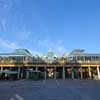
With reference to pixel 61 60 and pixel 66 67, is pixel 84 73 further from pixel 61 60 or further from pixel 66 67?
pixel 61 60

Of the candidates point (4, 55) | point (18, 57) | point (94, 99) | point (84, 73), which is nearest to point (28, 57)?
point (18, 57)

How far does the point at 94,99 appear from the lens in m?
6.36

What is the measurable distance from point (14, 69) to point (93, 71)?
75.4ft

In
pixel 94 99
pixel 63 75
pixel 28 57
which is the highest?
pixel 28 57

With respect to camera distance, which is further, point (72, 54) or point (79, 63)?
point (72, 54)

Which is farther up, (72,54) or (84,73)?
(72,54)

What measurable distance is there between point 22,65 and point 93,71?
809 inches

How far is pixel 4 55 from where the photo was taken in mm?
39781

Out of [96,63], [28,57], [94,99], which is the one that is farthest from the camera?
[28,57]

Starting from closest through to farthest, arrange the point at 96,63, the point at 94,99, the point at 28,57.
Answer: the point at 94,99, the point at 96,63, the point at 28,57

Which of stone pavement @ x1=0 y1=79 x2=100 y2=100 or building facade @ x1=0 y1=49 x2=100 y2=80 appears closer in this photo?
stone pavement @ x1=0 y1=79 x2=100 y2=100

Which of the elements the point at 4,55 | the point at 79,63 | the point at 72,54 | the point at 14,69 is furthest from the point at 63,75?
the point at 4,55

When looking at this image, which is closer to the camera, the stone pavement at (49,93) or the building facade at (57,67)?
the stone pavement at (49,93)

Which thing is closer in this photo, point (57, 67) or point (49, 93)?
point (49, 93)
